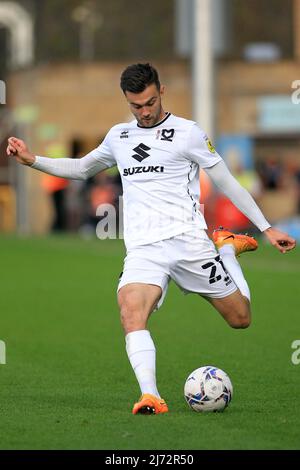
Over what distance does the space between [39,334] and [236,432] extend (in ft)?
20.7

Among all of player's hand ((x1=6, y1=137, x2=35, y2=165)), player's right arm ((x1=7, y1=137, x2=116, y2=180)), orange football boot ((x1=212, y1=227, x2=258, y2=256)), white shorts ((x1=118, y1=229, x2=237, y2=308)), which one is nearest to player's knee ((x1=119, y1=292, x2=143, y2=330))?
white shorts ((x1=118, y1=229, x2=237, y2=308))

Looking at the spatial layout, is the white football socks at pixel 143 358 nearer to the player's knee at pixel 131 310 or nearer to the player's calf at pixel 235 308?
the player's knee at pixel 131 310

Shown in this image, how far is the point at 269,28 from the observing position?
62.6 metres

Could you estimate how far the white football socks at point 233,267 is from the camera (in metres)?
9.34

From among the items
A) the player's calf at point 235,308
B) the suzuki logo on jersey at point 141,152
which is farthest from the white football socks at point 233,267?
the suzuki logo on jersey at point 141,152

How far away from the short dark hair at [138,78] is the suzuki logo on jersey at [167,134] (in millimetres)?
330

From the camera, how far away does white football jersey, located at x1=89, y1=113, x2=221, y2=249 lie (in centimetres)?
880

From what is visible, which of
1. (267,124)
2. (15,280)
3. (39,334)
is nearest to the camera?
(39,334)

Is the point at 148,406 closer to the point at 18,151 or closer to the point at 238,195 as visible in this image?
the point at 238,195

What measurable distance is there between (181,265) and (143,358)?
0.71 meters

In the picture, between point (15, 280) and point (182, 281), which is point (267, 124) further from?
point (182, 281)

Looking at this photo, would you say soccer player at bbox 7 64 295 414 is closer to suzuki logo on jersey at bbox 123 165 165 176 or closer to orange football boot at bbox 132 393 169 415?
suzuki logo on jersey at bbox 123 165 165 176

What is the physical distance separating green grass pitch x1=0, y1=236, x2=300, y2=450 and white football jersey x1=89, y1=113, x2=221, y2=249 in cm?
120
